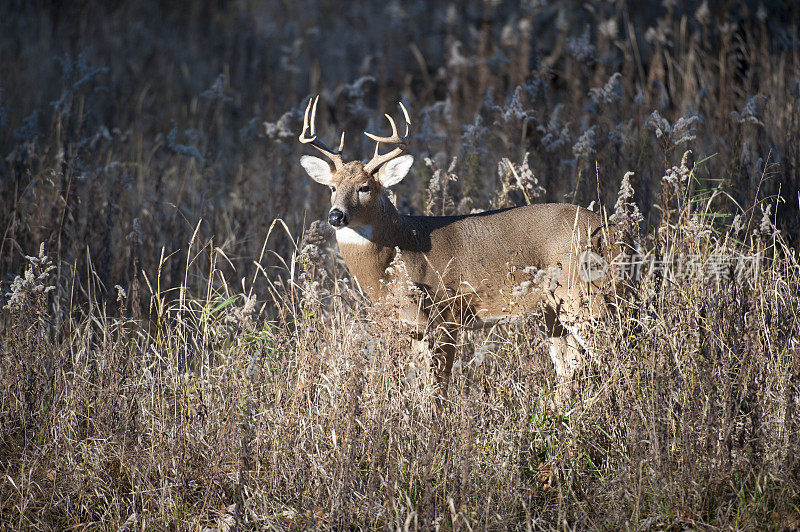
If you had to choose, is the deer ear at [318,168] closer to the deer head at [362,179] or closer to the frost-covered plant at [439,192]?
the deer head at [362,179]

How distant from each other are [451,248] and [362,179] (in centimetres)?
65

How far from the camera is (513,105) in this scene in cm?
610

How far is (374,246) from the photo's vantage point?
460cm

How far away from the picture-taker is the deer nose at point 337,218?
428cm

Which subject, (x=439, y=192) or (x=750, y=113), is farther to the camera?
(x=439, y=192)

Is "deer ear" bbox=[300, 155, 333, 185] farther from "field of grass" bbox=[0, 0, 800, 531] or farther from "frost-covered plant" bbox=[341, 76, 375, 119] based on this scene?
"frost-covered plant" bbox=[341, 76, 375, 119]

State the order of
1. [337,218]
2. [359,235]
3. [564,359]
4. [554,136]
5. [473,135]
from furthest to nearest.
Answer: [554,136] → [473,135] → [564,359] → [359,235] → [337,218]

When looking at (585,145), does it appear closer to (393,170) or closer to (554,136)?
(554,136)

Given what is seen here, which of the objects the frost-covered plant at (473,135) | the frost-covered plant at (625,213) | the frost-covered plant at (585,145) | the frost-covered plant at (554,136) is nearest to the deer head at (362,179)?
the frost-covered plant at (625,213)

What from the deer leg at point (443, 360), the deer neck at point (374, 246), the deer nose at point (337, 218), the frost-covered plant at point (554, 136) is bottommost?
the deer leg at point (443, 360)

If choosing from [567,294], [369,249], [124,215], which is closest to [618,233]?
[567,294]

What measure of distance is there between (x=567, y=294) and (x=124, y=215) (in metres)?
3.73

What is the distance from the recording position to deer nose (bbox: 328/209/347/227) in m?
4.28

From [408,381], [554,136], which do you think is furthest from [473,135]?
[408,381]
